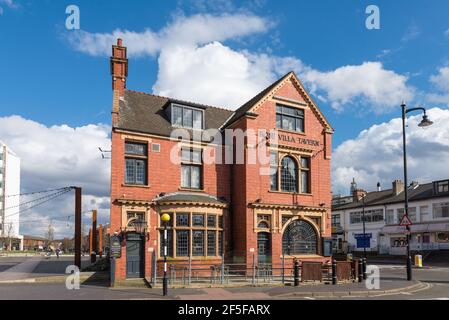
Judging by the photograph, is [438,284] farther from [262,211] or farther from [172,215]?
[172,215]

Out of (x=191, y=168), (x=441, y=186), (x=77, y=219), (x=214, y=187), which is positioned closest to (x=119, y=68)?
(x=191, y=168)

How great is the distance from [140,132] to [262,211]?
8.61 m

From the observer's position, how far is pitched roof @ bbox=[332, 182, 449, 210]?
51459 millimetres

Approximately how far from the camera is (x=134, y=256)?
2255cm

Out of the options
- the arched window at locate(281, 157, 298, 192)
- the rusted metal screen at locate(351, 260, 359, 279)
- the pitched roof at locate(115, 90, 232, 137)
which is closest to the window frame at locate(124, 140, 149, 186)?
the pitched roof at locate(115, 90, 232, 137)

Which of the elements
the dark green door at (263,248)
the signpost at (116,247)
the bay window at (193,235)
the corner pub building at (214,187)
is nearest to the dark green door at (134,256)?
the corner pub building at (214,187)

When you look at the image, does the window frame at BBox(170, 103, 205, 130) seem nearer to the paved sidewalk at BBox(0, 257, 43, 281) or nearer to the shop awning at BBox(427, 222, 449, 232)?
the paved sidewalk at BBox(0, 257, 43, 281)

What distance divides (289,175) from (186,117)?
7648 millimetres

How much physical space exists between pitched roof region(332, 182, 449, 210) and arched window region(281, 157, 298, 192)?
29655mm

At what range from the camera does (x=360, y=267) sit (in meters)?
22.5

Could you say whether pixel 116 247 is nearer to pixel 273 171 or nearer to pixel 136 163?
pixel 136 163
